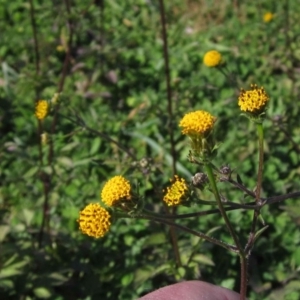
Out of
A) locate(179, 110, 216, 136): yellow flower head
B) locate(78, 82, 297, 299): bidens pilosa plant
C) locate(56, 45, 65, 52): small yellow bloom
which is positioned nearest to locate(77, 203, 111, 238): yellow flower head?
locate(78, 82, 297, 299): bidens pilosa plant

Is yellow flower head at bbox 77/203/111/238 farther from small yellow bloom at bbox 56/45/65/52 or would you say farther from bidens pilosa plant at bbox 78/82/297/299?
small yellow bloom at bbox 56/45/65/52

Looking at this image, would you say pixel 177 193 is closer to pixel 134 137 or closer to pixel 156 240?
pixel 156 240

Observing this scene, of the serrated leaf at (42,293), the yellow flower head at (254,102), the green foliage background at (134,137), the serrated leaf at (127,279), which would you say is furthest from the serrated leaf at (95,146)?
the yellow flower head at (254,102)

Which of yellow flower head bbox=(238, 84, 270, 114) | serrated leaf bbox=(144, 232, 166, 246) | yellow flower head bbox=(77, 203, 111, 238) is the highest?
yellow flower head bbox=(238, 84, 270, 114)

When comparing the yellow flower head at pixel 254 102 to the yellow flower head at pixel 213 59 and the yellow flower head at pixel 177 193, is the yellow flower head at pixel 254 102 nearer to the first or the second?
the yellow flower head at pixel 177 193

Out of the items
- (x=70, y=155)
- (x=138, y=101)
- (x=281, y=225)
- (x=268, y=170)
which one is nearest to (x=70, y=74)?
(x=138, y=101)
